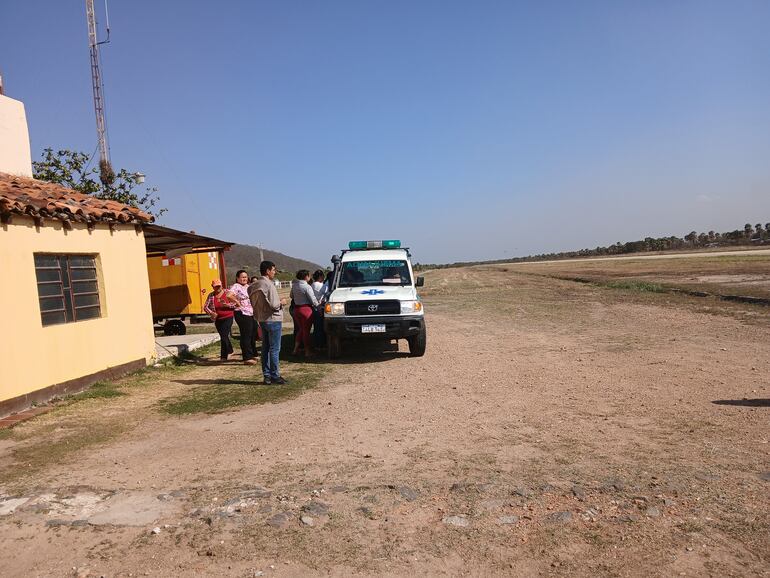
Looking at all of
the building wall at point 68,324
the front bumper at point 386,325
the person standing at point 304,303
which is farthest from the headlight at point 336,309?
the building wall at point 68,324

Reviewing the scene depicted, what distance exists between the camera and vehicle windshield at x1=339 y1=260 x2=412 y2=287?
11984 millimetres

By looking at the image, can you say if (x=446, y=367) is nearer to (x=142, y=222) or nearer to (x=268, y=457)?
(x=268, y=457)

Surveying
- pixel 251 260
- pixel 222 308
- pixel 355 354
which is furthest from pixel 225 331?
pixel 251 260

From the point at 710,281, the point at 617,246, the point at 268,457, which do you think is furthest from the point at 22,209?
the point at 617,246

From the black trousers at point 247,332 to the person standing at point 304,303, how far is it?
911mm

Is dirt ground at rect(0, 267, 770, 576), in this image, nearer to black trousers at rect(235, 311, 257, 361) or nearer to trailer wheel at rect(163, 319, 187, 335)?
black trousers at rect(235, 311, 257, 361)

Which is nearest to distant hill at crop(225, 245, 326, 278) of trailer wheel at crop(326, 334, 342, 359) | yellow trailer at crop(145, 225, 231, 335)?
yellow trailer at crop(145, 225, 231, 335)

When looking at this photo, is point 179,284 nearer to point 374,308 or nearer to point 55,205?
point 374,308

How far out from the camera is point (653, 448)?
523cm

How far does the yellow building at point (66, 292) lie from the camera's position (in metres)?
7.43

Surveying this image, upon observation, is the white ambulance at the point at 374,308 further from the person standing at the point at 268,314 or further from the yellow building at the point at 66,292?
the yellow building at the point at 66,292

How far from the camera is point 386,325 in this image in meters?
10.6

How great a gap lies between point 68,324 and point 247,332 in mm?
3275

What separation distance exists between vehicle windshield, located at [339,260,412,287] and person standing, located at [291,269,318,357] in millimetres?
772
